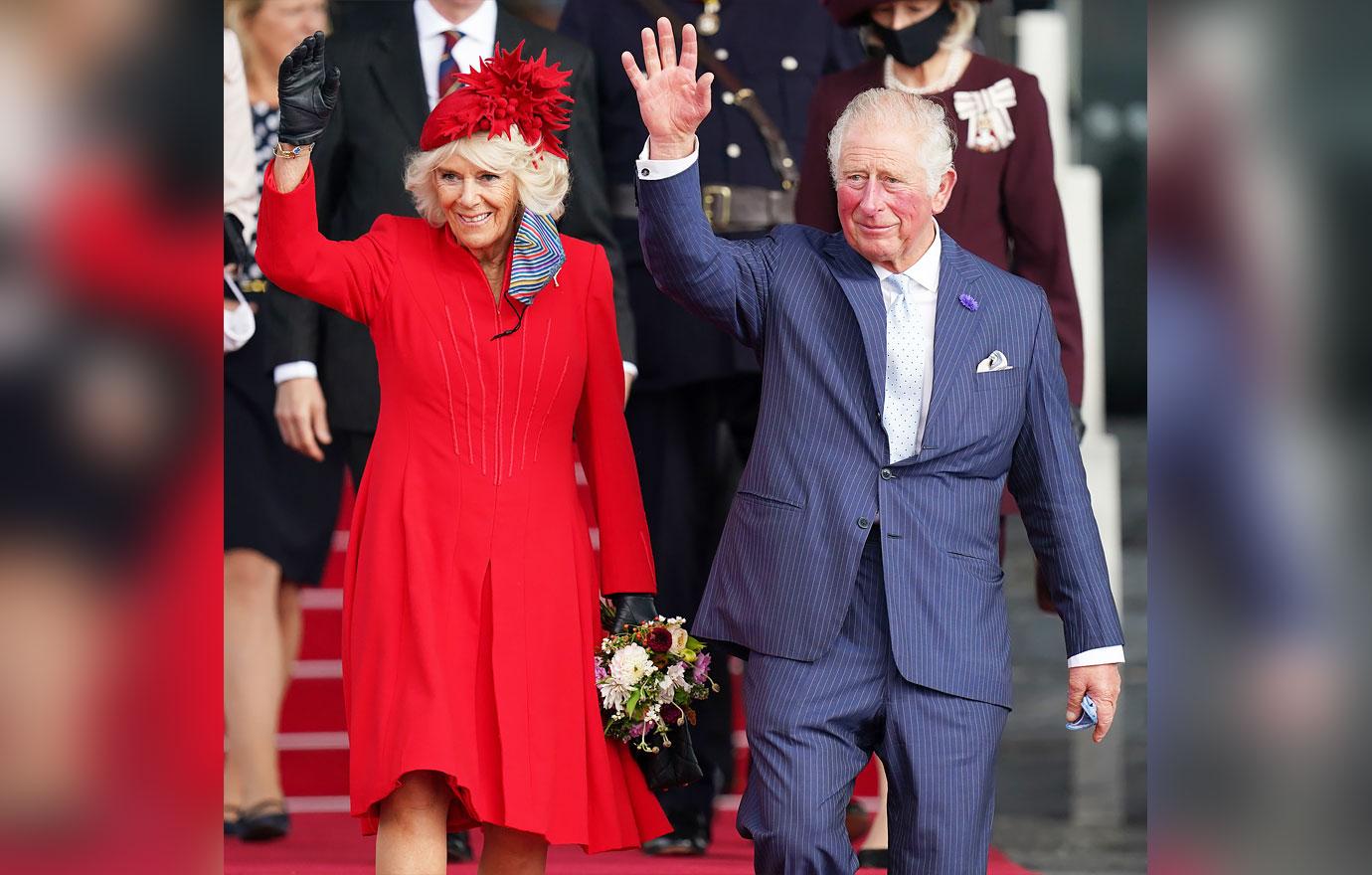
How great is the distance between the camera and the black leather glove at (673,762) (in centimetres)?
420

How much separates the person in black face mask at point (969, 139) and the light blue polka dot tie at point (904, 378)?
3.42 feet

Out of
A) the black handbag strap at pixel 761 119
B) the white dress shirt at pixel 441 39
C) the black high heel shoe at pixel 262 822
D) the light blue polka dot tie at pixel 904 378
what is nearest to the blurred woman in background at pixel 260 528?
the black high heel shoe at pixel 262 822

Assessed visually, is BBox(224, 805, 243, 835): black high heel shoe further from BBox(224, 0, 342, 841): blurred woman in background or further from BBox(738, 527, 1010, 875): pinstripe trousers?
BBox(738, 527, 1010, 875): pinstripe trousers

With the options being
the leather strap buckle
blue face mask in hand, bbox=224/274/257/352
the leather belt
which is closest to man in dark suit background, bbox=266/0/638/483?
the leather belt

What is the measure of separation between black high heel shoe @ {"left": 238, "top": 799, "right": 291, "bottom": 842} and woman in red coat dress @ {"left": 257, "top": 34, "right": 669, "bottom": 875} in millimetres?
1437

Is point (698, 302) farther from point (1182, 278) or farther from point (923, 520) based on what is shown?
point (1182, 278)

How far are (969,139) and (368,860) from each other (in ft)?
7.64

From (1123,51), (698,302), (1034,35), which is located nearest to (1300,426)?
(698,302)

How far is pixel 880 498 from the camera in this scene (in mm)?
3895

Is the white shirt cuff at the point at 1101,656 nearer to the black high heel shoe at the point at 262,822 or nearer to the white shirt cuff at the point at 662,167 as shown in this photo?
the white shirt cuff at the point at 662,167

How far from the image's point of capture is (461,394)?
13.4ft

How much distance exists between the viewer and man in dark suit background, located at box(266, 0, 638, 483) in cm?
505

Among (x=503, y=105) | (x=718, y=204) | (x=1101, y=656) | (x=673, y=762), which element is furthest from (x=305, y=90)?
(x=1101, y=656)

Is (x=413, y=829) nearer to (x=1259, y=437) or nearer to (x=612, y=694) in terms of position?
(x=612, y=694)
